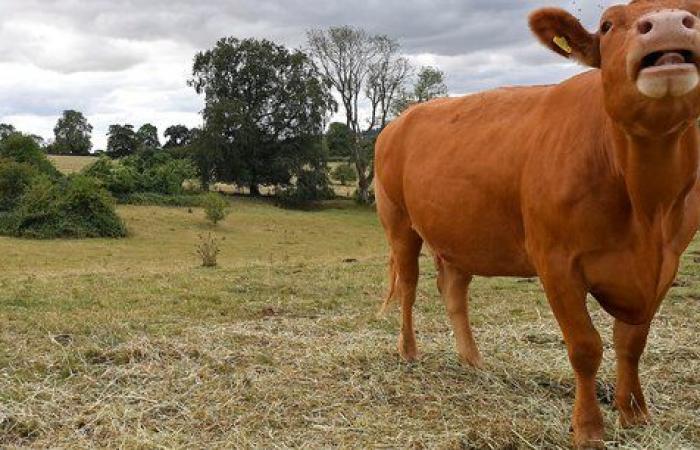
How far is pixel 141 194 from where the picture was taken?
3891 cm

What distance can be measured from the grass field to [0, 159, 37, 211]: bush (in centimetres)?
2110

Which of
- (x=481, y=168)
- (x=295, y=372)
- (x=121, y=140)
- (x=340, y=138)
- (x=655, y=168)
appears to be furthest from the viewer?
(x=121, y=140)

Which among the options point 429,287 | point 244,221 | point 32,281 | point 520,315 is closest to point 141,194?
point 244,221

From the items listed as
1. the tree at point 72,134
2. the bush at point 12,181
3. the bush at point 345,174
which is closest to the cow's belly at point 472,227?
the bush at point 12,181

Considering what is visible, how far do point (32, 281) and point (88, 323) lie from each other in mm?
4668

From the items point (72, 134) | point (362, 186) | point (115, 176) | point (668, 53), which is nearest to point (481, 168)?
point (668, 53)

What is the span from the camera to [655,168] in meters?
3.15

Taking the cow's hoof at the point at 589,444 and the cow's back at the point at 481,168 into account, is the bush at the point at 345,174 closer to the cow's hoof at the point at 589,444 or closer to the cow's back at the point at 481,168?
the cow's back at the point at 481,168

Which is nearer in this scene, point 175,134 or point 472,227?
point 472,227

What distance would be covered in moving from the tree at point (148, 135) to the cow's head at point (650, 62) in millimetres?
77966

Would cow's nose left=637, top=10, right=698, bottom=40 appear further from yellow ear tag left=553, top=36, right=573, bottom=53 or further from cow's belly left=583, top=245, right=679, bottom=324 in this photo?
cow's belly left=583, top=245, right=679, bottom=324

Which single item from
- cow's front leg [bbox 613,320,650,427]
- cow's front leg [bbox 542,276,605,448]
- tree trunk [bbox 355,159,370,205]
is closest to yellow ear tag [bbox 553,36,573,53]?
cow's front leg [bbox 542,276,605,448]

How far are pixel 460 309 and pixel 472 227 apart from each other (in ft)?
5.01

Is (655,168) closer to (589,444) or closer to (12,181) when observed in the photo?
(589,444)
